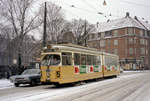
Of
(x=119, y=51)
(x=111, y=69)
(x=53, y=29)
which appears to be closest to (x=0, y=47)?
(x=53, y=29)

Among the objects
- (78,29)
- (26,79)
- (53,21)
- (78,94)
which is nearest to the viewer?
(78,94)

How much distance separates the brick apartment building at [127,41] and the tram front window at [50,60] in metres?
51.2

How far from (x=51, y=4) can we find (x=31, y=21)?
32.7 feet

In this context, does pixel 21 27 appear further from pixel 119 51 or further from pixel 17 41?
pixel 119 51

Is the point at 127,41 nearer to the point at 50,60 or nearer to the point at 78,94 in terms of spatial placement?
the point at 50,60

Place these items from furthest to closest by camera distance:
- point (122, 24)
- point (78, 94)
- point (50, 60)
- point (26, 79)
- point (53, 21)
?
point (122, 24) → point (53, 21) → point (26, 79) → point (50, 60) → point (78, 94)

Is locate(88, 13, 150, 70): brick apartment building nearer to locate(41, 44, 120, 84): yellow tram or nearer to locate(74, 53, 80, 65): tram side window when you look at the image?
locate(41, 44, 120, 84): yellow tram

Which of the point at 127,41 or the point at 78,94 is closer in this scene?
the point at 78,94

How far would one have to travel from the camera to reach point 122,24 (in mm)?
67062

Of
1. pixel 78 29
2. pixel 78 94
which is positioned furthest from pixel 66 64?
pixel 78 29

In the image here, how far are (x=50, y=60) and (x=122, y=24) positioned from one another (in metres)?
54.5

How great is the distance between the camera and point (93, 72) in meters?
20.3

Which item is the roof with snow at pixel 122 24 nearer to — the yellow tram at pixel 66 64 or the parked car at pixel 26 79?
the yellow tram at pixel 66 64

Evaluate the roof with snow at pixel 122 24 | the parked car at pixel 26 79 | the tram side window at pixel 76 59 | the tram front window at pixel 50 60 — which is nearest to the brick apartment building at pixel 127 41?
the roof with snow at pixel 122 24
